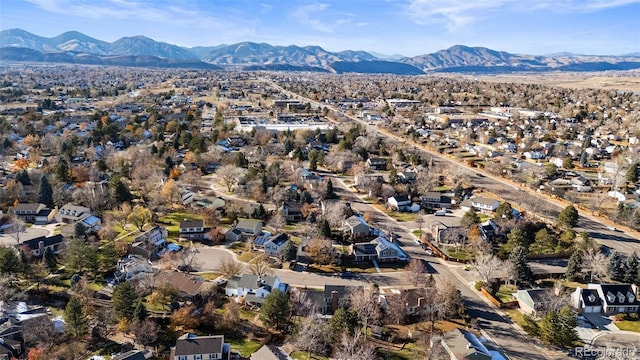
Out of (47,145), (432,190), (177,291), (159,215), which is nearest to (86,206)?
(159,215)

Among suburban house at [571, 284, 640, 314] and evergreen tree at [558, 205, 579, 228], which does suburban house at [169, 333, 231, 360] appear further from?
evergreen tree at [558, 205, 579, 228]

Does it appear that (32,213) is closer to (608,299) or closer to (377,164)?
(377,164)

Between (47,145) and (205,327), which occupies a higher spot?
(47,145)

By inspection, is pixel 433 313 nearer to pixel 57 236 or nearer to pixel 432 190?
pixel 432 190

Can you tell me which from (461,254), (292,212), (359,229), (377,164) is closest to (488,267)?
(461,254)

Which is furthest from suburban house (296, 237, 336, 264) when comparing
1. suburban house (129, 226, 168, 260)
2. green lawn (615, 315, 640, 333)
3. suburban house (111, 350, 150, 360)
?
green lawn (615, 315, 640, 333)

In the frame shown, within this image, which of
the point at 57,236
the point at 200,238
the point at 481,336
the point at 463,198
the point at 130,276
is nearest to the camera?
the point at 481,336
